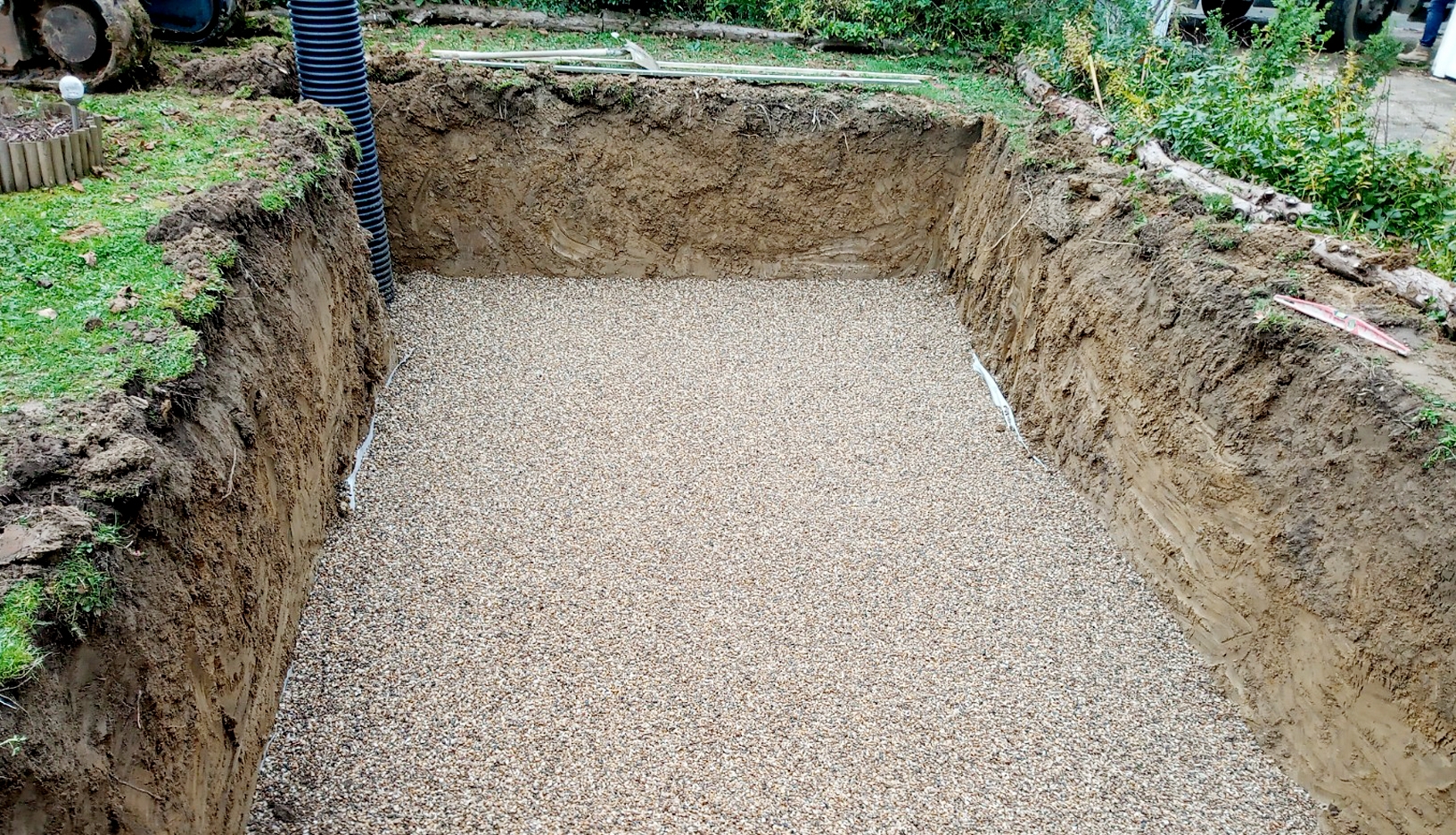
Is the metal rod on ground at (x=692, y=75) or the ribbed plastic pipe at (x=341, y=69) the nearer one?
the ribbed plastic pipe at (x=341, y=69)

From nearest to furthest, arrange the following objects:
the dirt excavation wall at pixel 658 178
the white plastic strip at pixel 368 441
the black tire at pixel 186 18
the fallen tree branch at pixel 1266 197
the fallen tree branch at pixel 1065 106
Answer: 1. the fallen tree branch at pixel 1266 197
2. the white plastic strip at pixel 368 441
3. the fallen tree branch at pixel 1065 106
4. the black tire at pixel 186 18
5. the dirt excavation wall at pixel 658 178

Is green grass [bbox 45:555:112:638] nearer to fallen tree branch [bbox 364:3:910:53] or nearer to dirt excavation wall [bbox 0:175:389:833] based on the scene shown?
dirt excavation wall [bbox 0:175:389:833]

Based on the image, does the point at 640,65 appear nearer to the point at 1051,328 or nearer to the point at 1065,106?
the point at 1065,106

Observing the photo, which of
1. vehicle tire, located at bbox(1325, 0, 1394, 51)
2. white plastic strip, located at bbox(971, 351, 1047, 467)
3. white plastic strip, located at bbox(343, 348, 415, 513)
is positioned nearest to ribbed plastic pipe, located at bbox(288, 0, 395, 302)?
white plastic strip, located at bbox(343, 348, 415, 513)

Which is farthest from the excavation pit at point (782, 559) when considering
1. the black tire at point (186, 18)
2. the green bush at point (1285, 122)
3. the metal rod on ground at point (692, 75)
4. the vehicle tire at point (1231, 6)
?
the vehicle tire at point (1231, 6)

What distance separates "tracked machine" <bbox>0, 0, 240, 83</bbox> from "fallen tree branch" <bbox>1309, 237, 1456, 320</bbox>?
6.60m

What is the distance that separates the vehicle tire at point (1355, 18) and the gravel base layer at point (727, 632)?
8.12 meters

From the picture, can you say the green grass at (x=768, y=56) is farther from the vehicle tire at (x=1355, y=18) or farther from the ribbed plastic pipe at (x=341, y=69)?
the vehicle tire at (x=1355, y=18)

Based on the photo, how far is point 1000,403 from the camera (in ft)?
19.4

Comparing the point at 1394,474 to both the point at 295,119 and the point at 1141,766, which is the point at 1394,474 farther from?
the point at 295,119

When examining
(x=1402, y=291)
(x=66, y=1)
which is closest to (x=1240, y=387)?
(x=1402, y=291)

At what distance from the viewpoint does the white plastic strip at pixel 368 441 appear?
4.71m

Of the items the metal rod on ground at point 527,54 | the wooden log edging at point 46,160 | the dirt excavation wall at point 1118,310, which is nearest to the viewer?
the dirt excavation wall at point 1118,310

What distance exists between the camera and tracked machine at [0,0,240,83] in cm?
519
